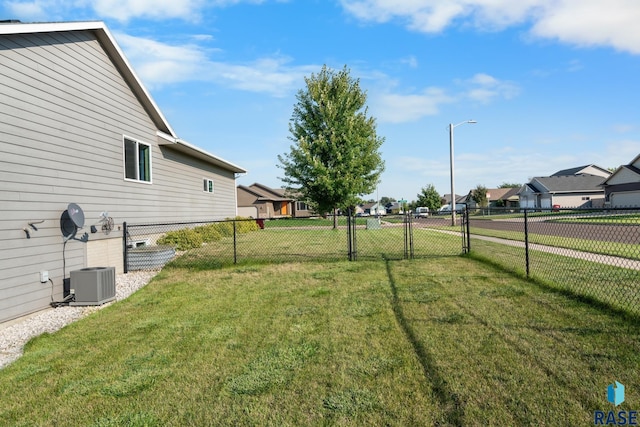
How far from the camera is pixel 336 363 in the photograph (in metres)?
3.70

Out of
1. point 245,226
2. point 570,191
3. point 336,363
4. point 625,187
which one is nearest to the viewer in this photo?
point 336,363

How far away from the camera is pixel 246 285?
7703 millimetres

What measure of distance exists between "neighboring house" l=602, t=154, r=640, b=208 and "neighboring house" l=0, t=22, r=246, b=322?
1596 inches

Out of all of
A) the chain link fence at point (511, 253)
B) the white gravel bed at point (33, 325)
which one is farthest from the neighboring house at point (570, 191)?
the white gravel bed at point (33, 325)

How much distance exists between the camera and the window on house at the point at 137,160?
10.8 meters

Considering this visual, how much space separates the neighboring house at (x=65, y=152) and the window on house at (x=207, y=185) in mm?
4821

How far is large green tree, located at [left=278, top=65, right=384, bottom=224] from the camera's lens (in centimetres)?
2336

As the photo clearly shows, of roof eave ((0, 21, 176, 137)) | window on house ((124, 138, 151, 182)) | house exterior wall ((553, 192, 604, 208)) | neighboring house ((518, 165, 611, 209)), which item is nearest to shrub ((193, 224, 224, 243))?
window on house ((124, 138, 151, 182))

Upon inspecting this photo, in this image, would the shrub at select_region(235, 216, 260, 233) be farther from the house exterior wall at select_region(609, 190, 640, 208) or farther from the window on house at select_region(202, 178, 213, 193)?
the house exterior wall at select_region(609, 190, 640, 208)

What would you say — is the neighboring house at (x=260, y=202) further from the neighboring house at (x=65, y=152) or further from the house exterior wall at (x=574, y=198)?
the house exterior wall at (x=574, y=198)

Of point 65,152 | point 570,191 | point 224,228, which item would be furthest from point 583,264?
point 570,191

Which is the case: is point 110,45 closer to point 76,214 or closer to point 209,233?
point 76,214

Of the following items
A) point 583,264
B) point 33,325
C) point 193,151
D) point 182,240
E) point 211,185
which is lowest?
point 33,325

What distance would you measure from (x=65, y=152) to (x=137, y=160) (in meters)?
3.46
